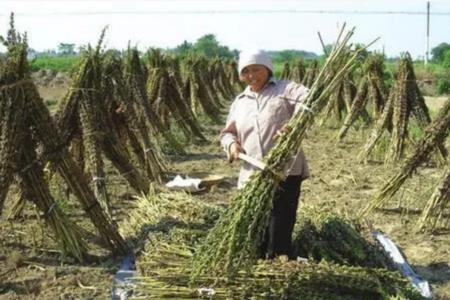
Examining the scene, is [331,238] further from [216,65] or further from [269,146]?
[216,65]

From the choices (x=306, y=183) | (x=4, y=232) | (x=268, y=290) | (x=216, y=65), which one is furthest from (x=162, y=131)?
(x=216, y=65)

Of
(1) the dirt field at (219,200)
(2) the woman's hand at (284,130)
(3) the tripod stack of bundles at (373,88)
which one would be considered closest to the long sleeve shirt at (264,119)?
(2) the woman's hand at (284,130)

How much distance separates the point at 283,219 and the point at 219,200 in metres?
3.59

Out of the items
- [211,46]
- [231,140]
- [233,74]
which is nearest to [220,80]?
[233,74]

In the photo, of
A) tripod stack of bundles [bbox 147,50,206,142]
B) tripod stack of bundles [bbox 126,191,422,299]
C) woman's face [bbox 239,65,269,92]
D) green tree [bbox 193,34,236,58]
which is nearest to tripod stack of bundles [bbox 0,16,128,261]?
tripod stack of bundles [bbox 126,191,422,299]

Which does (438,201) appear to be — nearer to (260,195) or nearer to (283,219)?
(283,219)

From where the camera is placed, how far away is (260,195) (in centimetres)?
419

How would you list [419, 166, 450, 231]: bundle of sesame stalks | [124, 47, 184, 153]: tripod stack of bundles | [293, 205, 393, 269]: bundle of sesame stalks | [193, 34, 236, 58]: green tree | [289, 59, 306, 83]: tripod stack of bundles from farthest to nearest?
[193, 34, 236, 58]: green tree → [289, 59, 306, 83]: tripod stack of bundles → [124, 47, 184, 153]: tripod stack of bundles → [419, 166, 450, 231]: bundle of sesame stalks → [293, 205, 393, 269]: bundle of sesame stalks

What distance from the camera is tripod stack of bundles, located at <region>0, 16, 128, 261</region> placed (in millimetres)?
5422

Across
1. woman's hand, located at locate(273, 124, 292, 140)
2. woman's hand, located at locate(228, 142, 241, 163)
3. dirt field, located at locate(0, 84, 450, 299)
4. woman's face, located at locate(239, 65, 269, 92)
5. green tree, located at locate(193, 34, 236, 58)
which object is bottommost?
dirt field, located at locate(0, 84, 450, 299)

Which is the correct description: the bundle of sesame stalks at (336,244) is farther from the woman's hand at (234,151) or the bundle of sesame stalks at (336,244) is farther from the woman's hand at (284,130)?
the woman's hand at (284,130)

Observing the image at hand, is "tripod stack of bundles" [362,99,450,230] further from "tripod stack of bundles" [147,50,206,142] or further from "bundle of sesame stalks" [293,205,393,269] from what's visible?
"tripod stack of bundles" [147,50,206,142]

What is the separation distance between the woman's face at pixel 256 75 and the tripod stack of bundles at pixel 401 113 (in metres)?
5.78

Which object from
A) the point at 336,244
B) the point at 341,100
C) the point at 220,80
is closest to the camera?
the point at 336,244
